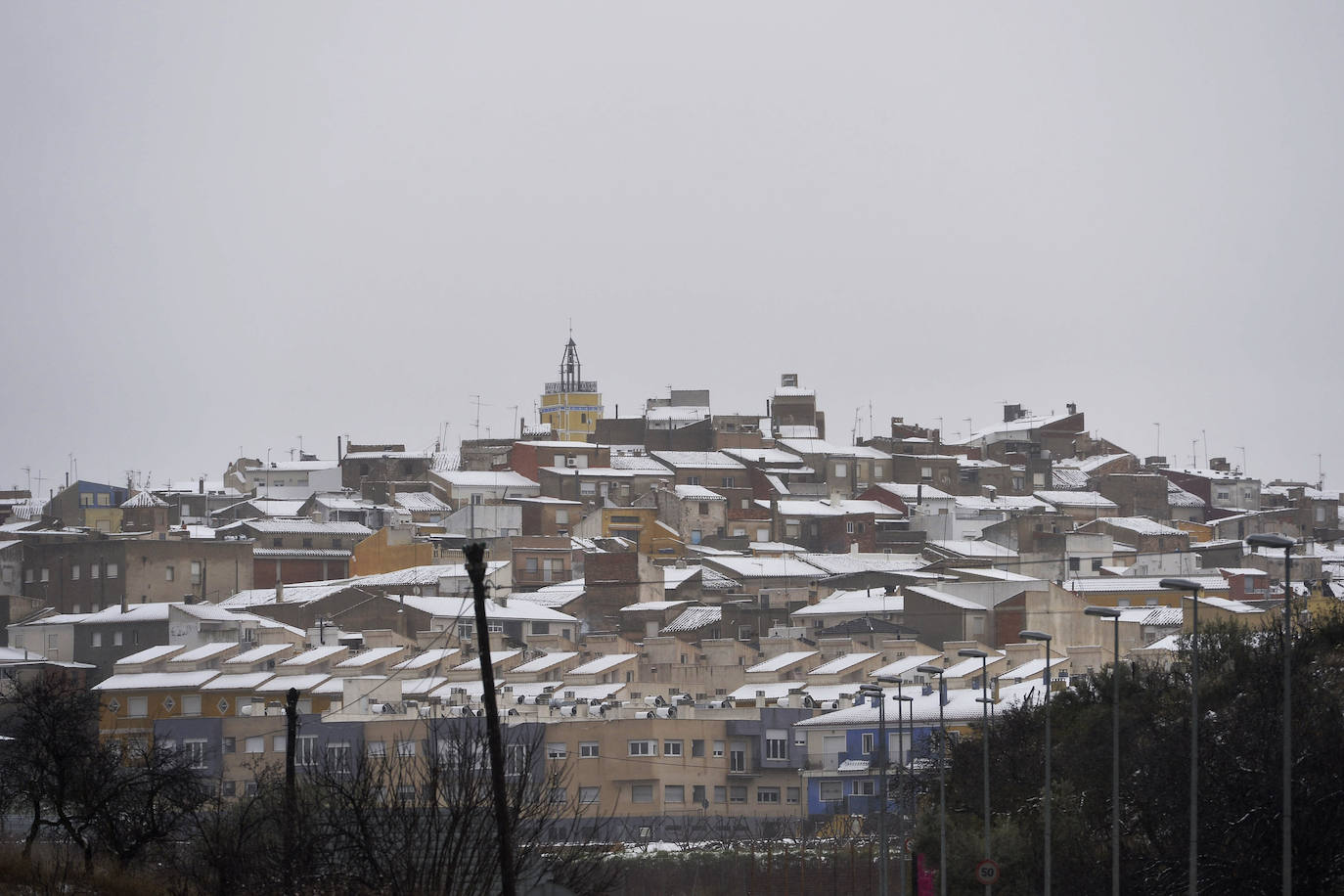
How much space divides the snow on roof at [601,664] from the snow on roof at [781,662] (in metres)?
3.14

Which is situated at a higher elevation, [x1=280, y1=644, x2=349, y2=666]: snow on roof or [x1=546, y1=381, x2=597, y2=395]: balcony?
[x1=546, y1=381, x2=597, y2=395]: balcony

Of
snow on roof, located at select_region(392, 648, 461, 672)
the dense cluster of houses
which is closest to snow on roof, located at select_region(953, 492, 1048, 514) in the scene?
the dense cluster of houses

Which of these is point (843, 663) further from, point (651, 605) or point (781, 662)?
point (651, 605)

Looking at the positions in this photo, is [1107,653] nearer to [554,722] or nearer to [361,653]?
[554,722]

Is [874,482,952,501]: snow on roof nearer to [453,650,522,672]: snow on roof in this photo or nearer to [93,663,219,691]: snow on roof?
[453,650,522,672]: snow on roof

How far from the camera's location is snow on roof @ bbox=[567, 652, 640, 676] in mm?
55875

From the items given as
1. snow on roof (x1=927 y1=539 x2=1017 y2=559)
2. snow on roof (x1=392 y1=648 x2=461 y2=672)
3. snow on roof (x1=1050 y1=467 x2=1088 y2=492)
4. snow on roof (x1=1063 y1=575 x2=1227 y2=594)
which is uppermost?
snow on roof (x1=1050 y1=467 x2=1088 y2=492)

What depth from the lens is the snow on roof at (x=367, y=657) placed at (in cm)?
5475

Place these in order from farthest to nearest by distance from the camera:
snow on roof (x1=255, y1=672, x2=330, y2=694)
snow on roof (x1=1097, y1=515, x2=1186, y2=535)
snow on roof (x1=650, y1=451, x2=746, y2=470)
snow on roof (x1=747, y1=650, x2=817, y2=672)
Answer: snow on roof (x1=650, y1=451, x2=746, y2=470) → snow on roof (x1=1097, y1=515, x2=1186, y2=535) → snow on roof (x1=747, y1=650, x2=817, y2=672) → snow on roof (x1=255, y1=672, x2=330, y2=694)

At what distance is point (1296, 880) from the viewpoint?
72.4 feet

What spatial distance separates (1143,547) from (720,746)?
34832mm

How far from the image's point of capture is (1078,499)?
89.9 meters

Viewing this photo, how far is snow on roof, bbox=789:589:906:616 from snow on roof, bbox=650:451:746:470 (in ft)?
68.8

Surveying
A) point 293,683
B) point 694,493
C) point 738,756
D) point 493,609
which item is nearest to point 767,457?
point 694,493
